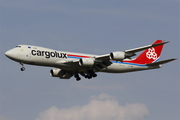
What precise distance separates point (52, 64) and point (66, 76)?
324 inches

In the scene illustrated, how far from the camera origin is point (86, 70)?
5675 centimetres

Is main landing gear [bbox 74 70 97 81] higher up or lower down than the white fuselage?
lower down

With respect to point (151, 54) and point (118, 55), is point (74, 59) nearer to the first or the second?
point (118, 55)

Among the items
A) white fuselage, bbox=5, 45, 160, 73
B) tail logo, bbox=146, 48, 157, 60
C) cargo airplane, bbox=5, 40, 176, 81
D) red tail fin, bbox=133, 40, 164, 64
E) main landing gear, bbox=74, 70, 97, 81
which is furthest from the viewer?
tail logo, bbox=146, 48, 157, 60

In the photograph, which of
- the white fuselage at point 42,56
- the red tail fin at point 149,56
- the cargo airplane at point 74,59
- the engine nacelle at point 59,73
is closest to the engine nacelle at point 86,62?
the cargo airplane at point 74,59

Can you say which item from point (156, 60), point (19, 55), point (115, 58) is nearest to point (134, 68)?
point (156, 60)

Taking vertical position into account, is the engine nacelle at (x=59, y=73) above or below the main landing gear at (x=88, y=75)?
above

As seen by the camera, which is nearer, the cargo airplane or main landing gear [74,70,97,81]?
the cargo airplane

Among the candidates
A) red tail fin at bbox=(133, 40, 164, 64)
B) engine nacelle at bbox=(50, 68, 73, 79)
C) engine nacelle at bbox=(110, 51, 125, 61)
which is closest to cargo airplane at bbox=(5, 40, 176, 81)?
engine nacelle at bbox=(110, 51, 125, 61)

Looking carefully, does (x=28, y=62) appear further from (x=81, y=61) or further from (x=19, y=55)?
(x=81, y=61)

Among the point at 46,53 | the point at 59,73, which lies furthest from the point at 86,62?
the point at 59,73

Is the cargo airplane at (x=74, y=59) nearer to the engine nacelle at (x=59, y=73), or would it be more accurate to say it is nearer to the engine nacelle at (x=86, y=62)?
the engine nacelle at (x=86, y=62)

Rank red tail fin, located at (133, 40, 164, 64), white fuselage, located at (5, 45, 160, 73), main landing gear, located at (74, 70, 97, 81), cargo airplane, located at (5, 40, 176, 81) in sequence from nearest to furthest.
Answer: cargo airplane, located at (5, 40, 176, 81) → white fuselage, located at (5, 45, 160, 73) → main landing gear, located at (74, 70, 97, 81) → red tail fin, located at (133, 40, 164, 64)

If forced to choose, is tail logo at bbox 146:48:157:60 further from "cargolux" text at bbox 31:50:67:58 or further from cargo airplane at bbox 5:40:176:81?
"cargolux" text at bbox 31:50:67:58
